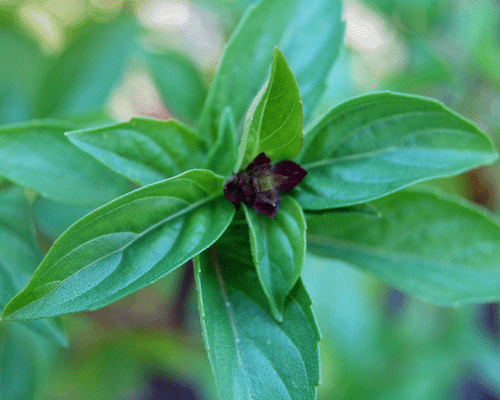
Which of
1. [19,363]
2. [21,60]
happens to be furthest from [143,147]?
[21,60]

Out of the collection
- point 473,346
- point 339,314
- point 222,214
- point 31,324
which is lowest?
point 473,346

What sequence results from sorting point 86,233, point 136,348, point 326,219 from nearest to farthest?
point 86,233
point 326,219
point 136,348

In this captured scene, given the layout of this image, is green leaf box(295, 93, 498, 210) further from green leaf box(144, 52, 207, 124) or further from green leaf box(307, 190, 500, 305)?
green leaf box(144, 52, 207, 124)

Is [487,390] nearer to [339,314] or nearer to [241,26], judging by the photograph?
[339,314]

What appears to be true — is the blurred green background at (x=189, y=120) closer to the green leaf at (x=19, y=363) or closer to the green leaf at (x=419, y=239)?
the green leaf at (x=19, y=363)

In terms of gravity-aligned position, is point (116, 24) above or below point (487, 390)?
above

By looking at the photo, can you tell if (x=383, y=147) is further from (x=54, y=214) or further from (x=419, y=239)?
(x=54, y=214)

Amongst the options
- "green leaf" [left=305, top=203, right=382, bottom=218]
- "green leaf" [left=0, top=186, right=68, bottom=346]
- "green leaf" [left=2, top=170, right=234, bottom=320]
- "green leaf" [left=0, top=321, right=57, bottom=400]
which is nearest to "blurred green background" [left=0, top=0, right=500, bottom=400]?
"green leaf" [left=0, top=321, right=57, bottom=400]

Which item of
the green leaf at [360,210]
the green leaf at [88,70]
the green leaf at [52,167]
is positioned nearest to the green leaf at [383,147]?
the green leaf at [360,210]

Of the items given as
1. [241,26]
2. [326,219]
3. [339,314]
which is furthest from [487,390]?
[241,26]
